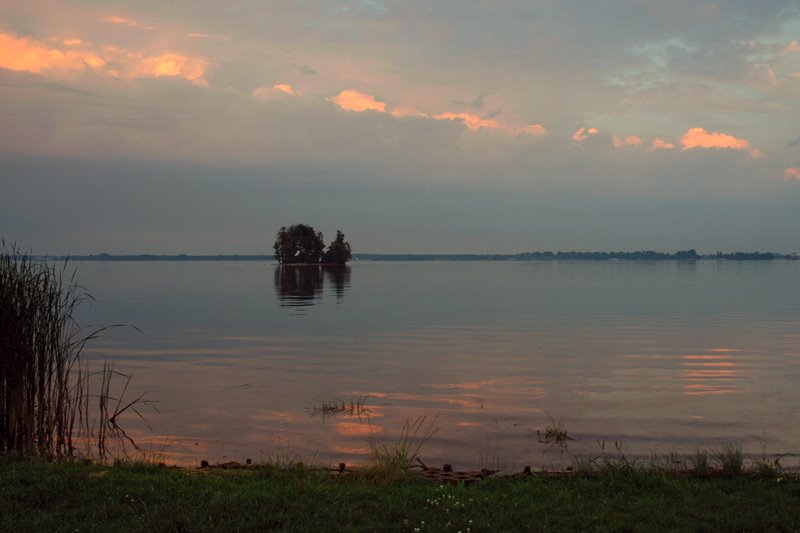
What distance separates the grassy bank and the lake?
325 cm

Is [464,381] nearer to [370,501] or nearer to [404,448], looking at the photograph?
Answer: [404,448]

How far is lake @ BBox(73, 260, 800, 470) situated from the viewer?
627 inches

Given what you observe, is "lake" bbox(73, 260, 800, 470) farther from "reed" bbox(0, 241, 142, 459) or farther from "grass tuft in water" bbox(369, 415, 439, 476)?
"reed" bbox(0, 241, 142, 459)

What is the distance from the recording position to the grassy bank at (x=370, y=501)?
8.55 metres

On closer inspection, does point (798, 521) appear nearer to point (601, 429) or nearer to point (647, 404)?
point (601, 429)

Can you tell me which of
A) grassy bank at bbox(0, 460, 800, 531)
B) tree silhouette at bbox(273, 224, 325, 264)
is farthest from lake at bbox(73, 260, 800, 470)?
tree silhouette at bbox(273, 224, 325, 264)

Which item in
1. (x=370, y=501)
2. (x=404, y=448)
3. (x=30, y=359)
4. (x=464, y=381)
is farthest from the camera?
(x=464, y=381)

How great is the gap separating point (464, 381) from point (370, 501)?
1444 centimetres

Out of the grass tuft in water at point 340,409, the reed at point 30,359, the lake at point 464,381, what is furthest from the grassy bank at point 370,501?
the grass tuft in water at point 340,409

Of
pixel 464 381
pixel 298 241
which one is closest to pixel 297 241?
pixel 298 241

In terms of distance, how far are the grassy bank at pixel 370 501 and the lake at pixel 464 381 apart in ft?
10.6

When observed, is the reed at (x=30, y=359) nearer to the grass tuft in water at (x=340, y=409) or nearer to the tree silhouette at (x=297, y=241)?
the grass tuft in water at (x=340, y=409)

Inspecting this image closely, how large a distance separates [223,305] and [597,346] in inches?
1426

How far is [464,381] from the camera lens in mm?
23703
